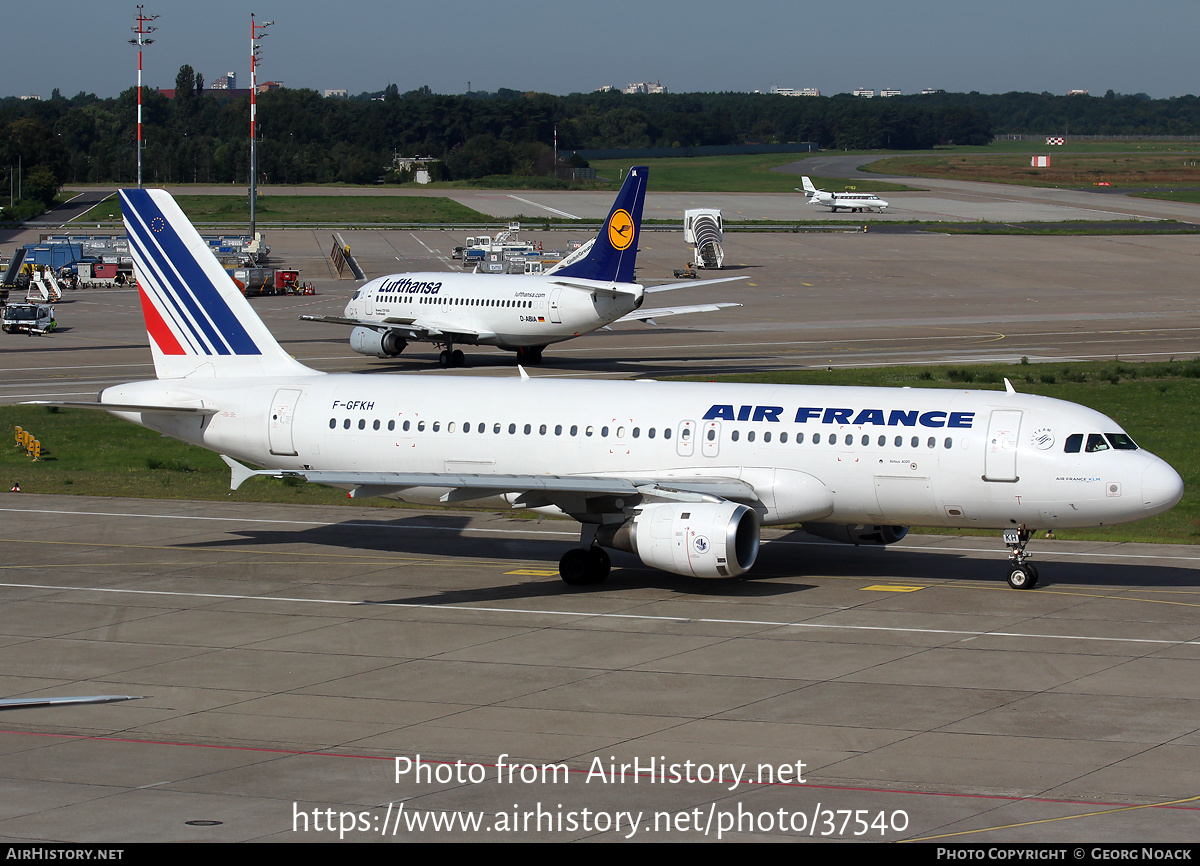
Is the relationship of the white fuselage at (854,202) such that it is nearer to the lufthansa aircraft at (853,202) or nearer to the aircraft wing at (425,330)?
the lufthansa aircraft at (853,202)

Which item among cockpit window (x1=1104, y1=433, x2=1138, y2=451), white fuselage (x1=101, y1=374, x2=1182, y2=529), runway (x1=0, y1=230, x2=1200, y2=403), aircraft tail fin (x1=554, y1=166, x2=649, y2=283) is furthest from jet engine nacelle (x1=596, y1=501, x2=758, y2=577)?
runway (x1=0, y1=230, x2=1200, y2=403)

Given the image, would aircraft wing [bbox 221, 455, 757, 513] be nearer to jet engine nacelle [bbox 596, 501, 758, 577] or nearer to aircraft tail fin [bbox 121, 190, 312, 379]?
jet engine nacelle [bbox 596, 501, 758, 577]

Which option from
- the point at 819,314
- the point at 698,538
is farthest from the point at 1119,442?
the point at 819,314

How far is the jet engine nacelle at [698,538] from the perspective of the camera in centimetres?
2975

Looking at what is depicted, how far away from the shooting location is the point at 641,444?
33250 mm

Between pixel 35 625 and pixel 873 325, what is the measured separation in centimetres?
6873

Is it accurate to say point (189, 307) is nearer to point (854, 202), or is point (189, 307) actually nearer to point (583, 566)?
point (583, 566)

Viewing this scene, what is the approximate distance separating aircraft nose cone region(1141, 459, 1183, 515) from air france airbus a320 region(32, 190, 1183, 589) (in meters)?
0.03

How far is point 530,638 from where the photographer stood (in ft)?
91.6

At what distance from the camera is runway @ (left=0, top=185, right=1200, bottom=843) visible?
1827 cm

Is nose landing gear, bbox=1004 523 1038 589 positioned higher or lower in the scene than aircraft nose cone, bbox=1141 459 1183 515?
lower

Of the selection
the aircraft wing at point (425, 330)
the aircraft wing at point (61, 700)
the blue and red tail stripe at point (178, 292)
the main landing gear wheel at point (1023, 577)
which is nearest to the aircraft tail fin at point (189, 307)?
the blue and red tail stripe at point (178, 292)

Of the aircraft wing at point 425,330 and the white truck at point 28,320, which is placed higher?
the aircraft wing at point 425,330

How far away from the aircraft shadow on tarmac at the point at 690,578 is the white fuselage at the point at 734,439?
223 centimetres
